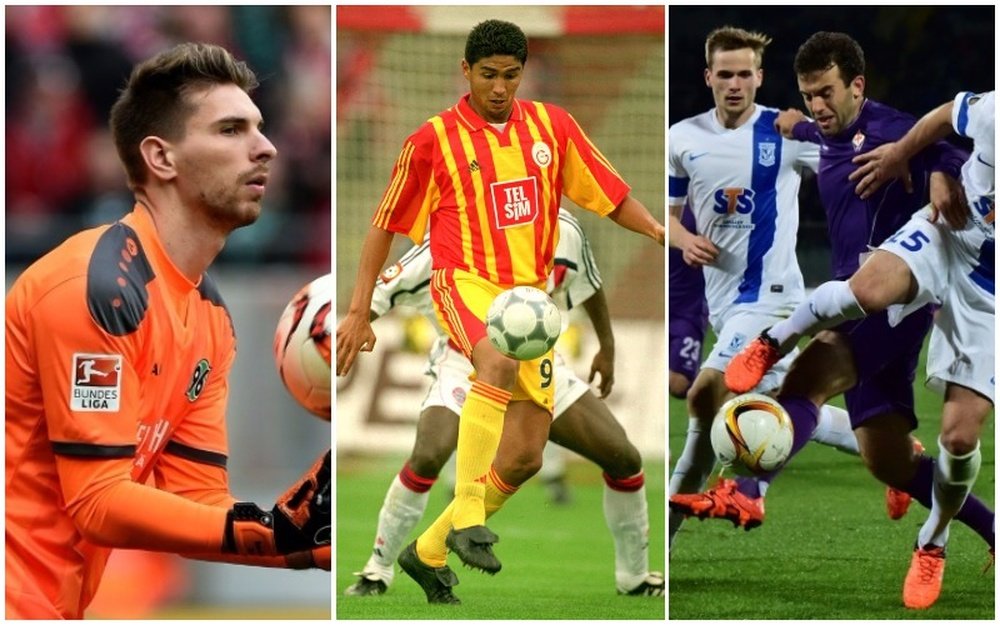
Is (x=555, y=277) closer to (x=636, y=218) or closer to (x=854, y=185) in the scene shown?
(x=636, y=218)

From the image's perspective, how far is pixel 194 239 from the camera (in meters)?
4.57

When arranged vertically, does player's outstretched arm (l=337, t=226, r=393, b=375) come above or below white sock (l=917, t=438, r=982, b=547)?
above

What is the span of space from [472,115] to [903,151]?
64.2 inches

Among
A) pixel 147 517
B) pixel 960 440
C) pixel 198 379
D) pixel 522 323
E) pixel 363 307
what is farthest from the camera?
pixel 960 440

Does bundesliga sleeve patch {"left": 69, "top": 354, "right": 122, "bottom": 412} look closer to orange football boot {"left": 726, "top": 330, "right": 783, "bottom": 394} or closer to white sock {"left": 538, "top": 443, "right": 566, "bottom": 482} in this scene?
white sock {"left": 538, "top": 443, "right": 566, "bottom": 482}

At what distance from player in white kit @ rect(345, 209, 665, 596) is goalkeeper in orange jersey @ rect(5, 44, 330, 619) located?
0.79 meters

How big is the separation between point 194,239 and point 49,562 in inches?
43.4

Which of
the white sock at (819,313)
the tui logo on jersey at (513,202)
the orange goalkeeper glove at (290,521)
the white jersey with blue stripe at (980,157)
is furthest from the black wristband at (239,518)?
the white jersey with blue stripe at (980,157)

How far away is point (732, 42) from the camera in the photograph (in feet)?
17.8

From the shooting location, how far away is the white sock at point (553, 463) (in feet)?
17.9

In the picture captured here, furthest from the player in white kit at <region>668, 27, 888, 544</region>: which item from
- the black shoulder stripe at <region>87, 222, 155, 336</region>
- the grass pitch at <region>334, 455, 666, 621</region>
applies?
the black shoulder stripe at <region>87, 222, 155, 336</region>

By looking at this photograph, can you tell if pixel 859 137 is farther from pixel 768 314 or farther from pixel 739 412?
pixel 739 412

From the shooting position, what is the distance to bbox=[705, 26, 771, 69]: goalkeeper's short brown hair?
17.8 ft

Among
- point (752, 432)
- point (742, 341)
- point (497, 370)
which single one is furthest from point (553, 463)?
point (742, 341)
